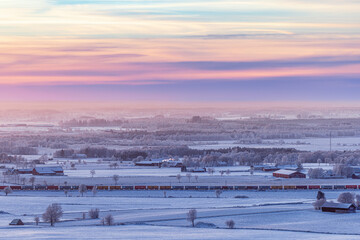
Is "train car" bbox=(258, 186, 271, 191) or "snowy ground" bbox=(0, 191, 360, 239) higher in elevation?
"train car" bbox=(258, 186, 271, 191)

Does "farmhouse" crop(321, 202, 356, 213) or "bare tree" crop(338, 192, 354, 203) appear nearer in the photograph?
"farmhouse" crop(321, 202, 356, 213)

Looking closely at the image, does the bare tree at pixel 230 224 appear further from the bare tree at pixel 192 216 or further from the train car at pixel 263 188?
the train car at pixel 263 188

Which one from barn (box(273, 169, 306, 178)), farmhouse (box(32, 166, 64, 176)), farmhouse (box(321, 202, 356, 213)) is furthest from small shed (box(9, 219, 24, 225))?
barn (box(273, 169, 306, 178))

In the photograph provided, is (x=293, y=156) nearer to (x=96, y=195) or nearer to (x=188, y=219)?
(x=96, y=195)

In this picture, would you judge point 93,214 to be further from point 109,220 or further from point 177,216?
point 177,216

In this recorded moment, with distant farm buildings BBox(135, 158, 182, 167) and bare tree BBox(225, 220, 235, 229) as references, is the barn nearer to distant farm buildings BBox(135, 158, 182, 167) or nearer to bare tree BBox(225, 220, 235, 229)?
distant farm buildings BBox(135, 158, 182, 167)

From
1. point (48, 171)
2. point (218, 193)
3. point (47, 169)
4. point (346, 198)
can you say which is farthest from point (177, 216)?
point (47, 169)
